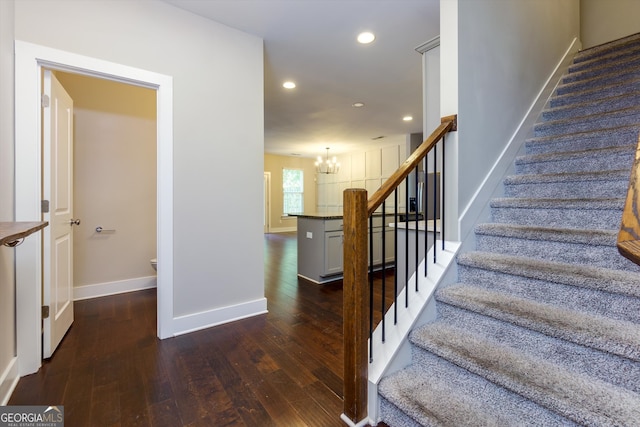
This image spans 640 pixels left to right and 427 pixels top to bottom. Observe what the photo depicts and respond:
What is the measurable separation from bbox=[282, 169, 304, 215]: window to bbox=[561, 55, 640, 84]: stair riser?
7.91m

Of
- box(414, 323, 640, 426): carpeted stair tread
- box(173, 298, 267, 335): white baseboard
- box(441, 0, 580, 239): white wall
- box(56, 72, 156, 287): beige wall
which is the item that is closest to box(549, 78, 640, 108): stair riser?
box(441, 0, 580, 239): white wall

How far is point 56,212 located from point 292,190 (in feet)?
26.7

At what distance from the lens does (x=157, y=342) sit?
2244 mm

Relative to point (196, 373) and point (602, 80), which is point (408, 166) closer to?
point (196, 373)

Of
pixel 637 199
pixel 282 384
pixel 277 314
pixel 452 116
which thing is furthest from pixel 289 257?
pixel 637 199

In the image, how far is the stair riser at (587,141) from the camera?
1.98m

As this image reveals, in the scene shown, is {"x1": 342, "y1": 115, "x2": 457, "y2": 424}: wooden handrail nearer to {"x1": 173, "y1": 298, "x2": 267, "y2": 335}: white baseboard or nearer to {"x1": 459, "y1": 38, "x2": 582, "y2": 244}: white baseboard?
{"x1": 459, "y1": 38, "x2": 582, "y2": 244}: white baseboard

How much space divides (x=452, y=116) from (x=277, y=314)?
221 cm

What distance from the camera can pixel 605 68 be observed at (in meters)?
2.74

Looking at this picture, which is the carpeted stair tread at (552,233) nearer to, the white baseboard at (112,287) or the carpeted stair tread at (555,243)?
the carpeted stair tread at (555,243)

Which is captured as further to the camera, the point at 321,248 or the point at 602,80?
the point at 321,248

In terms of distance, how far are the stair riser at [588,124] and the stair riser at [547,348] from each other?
5.86ft

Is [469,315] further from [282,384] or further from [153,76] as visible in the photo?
[153,76]

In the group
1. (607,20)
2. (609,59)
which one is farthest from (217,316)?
(607,20)
